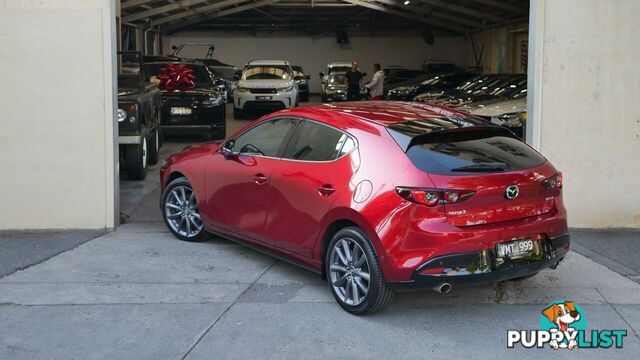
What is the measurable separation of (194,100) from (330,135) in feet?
34.5

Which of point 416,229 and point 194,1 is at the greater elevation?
point 194,1

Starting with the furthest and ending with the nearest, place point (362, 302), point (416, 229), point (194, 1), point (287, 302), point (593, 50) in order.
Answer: point (194, 1) < point (593, 50) < point (287, 302) < point (362, 302) < point (416, 229)

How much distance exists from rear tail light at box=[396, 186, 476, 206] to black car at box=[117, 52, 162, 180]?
6.43m

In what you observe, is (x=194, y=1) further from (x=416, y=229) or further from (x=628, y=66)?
(x=416, y=229)

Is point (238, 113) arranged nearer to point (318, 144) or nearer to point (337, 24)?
point (318, 144)

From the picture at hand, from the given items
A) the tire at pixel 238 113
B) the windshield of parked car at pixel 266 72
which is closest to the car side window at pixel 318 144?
the tire at pixel 238 113

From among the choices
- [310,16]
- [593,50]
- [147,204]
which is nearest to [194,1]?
[310,16]

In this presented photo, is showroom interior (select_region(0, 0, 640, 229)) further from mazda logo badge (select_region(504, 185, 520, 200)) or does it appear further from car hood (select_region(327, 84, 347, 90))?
car hood (select_region(327, 84, 347, 90))

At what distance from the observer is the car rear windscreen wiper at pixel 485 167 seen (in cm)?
516

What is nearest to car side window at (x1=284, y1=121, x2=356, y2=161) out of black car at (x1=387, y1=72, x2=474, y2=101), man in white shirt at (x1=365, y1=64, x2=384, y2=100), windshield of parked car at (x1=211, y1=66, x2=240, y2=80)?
man in white shirt at (x1=365, y1=64, x2=384, y2=100)

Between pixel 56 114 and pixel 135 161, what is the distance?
3.39 metres

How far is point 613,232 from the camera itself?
8.13m

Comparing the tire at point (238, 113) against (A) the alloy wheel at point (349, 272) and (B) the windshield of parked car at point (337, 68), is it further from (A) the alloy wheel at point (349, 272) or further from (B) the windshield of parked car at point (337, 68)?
(A) the alloy wheel at point (349, 272)

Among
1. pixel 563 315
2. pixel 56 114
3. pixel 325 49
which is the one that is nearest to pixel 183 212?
pixel 56 114
